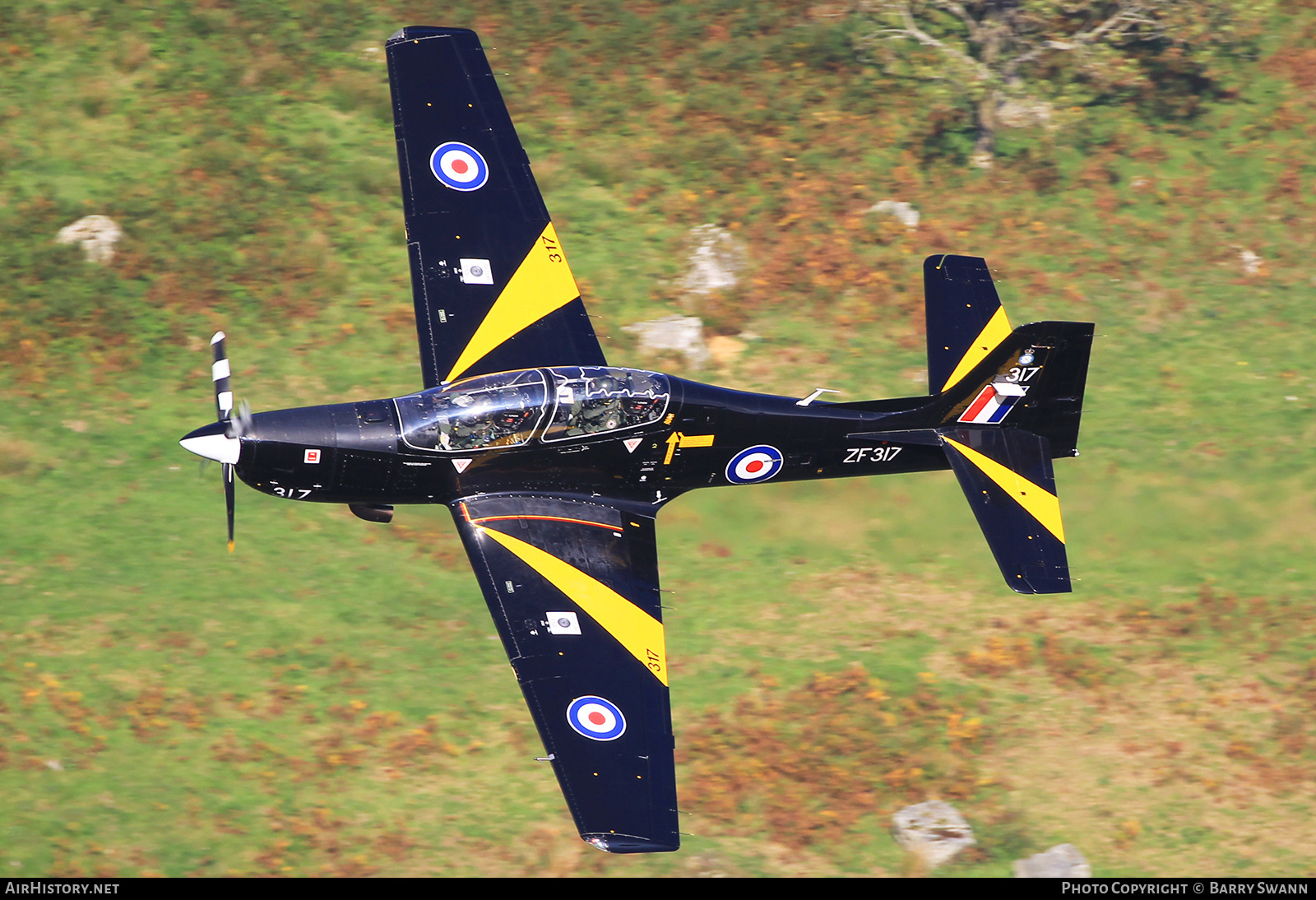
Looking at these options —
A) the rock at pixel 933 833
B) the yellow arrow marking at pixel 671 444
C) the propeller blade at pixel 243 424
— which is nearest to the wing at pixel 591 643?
the yellow arrow marking at pixel 671 444

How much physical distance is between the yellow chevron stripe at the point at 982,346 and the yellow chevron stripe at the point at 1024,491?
2.84 ft

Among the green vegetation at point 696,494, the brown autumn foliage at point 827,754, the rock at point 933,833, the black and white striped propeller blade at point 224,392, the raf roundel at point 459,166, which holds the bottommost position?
the rock at point 933,833

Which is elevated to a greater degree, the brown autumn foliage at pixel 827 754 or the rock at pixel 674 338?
the rock at pixel 674 338

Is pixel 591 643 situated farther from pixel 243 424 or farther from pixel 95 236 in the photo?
pixel 95 236

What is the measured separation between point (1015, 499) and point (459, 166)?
A: 342 inches

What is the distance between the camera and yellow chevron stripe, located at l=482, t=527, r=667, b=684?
55.2ft

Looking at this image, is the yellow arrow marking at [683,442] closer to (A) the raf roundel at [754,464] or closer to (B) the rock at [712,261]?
(A) the raf roundel at [754,464]

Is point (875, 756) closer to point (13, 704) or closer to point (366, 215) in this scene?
point (13, 704)

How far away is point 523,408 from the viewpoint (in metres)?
17.8

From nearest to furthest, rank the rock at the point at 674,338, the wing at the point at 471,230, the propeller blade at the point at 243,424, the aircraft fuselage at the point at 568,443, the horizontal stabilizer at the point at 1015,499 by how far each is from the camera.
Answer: the propeller blade at the point at 243,424 < the aircraft fuselage at the point at 568,443 < the horizontal stabilizer at the point at 1015,499 < the wing at the point at 471,230 < the rock at the point at 674,338

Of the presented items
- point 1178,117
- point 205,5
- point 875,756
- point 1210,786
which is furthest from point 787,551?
point 205,5

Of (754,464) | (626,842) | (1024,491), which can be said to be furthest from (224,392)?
(1024,491)

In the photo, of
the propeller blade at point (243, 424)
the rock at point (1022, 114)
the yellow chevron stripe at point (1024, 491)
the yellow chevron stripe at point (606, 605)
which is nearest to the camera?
the yellow chevron stripe at point (606, 605)

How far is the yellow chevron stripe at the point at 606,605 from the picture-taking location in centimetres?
1681
